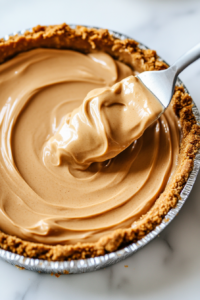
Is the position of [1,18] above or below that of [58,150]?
above

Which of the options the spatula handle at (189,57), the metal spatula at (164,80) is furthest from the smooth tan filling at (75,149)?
the spatula handle at (189,57)

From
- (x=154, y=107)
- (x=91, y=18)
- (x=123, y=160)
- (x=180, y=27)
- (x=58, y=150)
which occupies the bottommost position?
(x=123, y=160)

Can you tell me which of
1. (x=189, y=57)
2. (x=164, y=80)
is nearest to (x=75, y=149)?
(x=164, y=80)

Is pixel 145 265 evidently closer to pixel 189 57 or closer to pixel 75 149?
pixel 75 149

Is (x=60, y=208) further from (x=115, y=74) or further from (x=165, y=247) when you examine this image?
(x=115, y=74)

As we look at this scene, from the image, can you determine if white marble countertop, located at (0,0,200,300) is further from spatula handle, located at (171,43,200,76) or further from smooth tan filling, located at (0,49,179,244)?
spatula handle, located at (171,43,200,76)

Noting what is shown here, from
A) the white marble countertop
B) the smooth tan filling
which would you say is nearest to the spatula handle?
the smooth tan filling

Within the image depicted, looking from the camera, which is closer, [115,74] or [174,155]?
[174,155]

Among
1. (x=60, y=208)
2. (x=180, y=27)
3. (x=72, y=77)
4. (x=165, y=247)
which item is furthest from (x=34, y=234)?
(x=180, y=27)
